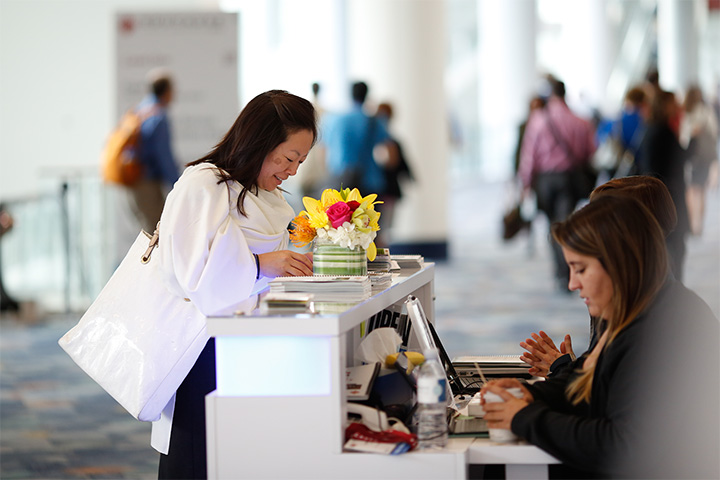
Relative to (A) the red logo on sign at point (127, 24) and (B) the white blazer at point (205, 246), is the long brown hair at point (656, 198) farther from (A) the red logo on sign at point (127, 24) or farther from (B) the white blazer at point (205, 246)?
(A) the red logo on sign at point (127, 24)

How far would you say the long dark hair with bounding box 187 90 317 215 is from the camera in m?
2.75

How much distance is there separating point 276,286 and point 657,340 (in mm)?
922

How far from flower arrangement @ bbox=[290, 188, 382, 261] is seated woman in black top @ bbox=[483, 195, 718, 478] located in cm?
62

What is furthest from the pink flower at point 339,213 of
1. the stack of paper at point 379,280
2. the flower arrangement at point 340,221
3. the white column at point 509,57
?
the white column at point 509,57

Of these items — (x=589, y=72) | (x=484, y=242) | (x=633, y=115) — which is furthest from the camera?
(x=589, y=72)

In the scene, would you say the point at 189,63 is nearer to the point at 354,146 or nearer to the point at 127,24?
the point at 127,24

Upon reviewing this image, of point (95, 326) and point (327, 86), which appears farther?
point (327, 86)

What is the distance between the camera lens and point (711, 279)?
9.18 metres

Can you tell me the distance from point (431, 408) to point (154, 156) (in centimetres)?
619

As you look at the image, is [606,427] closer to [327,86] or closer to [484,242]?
[327,86]

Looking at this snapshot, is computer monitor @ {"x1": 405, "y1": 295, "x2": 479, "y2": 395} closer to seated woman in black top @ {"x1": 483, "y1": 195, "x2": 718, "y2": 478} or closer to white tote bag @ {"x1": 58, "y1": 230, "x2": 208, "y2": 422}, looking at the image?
seated woman in black top @ {"x1": 483, "y1": 195, "x2": 718, "y2": 478}

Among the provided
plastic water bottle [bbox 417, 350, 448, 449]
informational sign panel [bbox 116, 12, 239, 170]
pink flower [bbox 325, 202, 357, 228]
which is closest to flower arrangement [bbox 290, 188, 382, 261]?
pink flower [bbox 325, 202, 357, 228]

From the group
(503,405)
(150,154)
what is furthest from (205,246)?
(150,154)

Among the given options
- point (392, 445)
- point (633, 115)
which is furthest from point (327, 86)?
point (392, 445)
